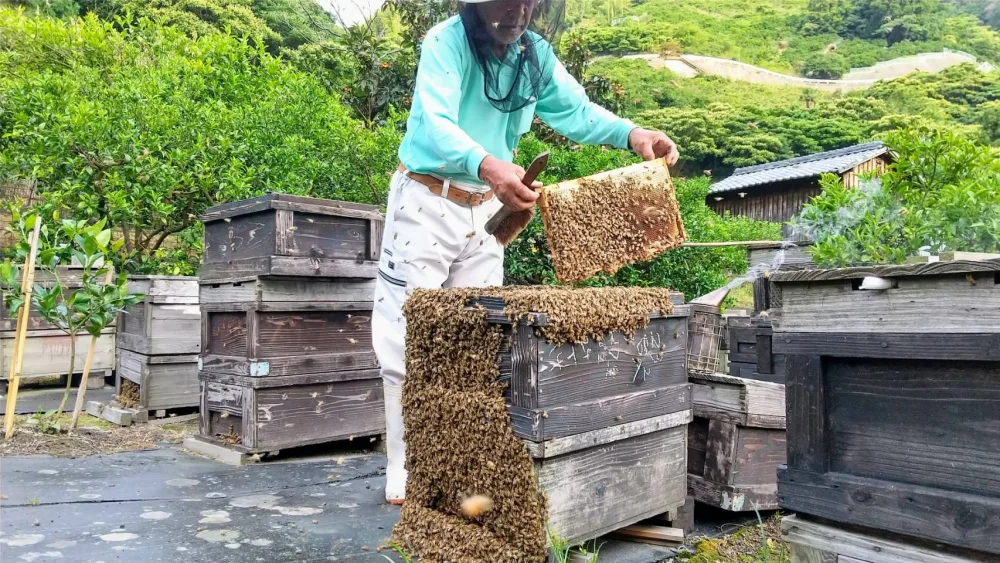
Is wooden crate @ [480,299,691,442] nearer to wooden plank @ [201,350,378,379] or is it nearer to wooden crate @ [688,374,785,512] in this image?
wooden crate @ [688,374,785,512]

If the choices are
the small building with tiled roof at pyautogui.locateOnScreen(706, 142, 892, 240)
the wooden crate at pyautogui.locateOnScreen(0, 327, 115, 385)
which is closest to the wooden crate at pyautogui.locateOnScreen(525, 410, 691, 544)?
the wooden crate at pyautogui.locateOnScreen(0, 327, 115, 385)

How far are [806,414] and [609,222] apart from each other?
857mm

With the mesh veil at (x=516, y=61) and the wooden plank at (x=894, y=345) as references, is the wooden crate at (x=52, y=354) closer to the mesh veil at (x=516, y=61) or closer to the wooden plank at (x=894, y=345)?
the mesh veil at (x=516, y=61)

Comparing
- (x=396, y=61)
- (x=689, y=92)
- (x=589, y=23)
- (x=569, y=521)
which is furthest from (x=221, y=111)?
(x=589, y=23)

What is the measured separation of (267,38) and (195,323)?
16.0 m

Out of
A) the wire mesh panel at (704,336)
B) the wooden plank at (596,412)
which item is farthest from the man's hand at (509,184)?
the wire mesh panel at (704,336)

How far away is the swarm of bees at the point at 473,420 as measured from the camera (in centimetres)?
173

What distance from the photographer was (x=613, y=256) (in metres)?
2.23

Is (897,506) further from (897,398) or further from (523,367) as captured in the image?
(523,367)

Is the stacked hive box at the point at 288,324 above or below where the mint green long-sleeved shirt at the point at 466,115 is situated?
below

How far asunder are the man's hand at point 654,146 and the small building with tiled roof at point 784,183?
70.3 ft

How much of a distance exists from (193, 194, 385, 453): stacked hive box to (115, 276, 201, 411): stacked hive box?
770mm

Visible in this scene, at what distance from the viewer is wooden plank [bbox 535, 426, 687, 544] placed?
1.77 m

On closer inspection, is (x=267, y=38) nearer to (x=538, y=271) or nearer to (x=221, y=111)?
(x=221, y=111)
